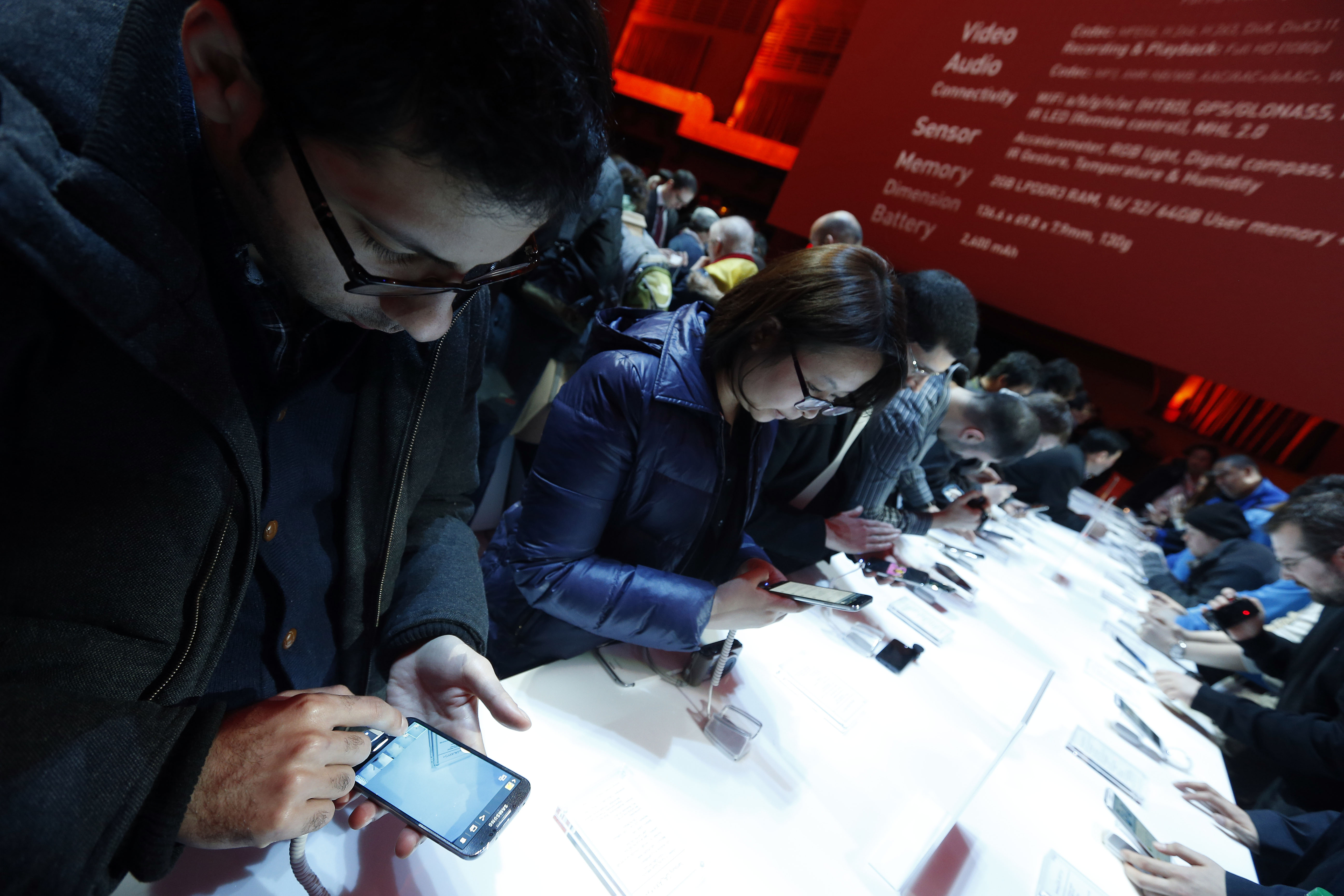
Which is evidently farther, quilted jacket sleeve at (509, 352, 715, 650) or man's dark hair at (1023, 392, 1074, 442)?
man's dark hair at (1023, 392, 1074, 442)

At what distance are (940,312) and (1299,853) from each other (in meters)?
2.14

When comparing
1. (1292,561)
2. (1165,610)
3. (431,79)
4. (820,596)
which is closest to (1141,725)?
(1292,561)

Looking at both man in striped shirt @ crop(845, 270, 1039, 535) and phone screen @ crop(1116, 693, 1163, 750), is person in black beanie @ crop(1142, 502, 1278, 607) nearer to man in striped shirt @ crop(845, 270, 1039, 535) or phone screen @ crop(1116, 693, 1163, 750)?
man in striped shirt @ crop(845, 270, 1039, 535)

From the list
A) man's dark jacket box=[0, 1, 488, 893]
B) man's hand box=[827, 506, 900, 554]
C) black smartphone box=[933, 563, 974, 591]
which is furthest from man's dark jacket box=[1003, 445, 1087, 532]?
man's dark jacket box=[0, 1, 488, 893]

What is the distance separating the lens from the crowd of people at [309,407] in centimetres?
52

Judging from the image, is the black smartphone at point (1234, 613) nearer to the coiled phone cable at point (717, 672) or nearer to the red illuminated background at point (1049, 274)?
the red illuminated background at point (1049, 274)

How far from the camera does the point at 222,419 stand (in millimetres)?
616

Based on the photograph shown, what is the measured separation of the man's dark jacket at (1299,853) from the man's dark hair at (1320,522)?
54.1 inches

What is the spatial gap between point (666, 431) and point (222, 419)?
93 cm

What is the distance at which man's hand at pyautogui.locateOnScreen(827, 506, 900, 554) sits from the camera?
230 cm

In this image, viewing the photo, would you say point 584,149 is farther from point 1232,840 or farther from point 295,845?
point 1232,840

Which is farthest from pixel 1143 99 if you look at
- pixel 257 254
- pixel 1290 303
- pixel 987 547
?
pixel 257 254

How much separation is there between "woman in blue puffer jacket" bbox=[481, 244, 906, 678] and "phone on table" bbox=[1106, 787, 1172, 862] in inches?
48.2

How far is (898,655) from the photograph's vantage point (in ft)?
6.36
